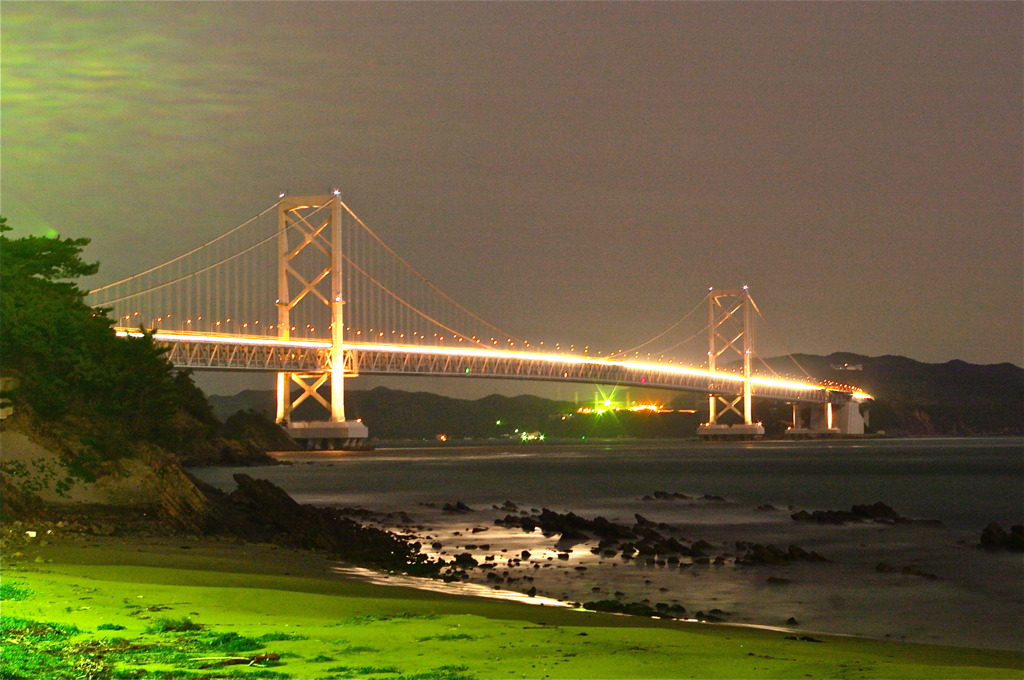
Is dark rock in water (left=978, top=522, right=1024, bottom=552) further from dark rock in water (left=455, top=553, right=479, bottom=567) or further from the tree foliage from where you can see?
the tree foliage

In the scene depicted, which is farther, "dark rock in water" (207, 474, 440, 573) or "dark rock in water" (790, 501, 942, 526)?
"dark rock in water" (790, 501, 942, 526)

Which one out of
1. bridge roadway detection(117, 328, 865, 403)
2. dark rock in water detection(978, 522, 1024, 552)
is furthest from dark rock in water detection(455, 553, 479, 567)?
bridge roadway detection(117, 328, 865, 403)

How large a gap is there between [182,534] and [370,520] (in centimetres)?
853

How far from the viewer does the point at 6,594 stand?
328 inches

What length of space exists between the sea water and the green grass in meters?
3.06

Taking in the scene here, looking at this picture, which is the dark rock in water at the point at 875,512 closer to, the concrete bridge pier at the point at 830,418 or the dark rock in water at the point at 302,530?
the dark rock in water at the point at 302,530

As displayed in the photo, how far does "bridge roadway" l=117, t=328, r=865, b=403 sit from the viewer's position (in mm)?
64312

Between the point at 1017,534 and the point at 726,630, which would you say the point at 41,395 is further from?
the point at 1017,534

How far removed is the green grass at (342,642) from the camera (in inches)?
266

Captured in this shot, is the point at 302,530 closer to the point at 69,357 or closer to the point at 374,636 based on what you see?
the point at 69,357

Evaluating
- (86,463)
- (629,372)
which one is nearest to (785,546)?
(86,463)

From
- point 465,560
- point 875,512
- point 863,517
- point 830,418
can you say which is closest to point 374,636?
point 465,560

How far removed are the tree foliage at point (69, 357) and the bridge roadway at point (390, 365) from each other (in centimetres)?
2843

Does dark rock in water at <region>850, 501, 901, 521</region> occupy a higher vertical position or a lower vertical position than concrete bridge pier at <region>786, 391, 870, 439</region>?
lower
